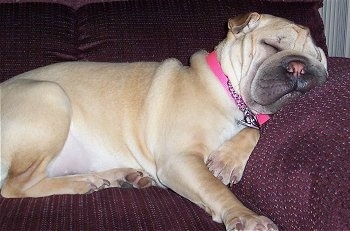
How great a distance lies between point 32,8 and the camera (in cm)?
274

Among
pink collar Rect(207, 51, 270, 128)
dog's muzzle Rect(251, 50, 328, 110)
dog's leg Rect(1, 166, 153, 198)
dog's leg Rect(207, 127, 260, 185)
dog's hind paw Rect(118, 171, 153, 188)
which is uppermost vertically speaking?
dog's muzzle Rect(251, 50, 328, 110)

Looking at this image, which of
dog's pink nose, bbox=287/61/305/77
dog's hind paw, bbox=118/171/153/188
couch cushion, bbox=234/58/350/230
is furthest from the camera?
dog's hind paw, bbox=118/171/153/188

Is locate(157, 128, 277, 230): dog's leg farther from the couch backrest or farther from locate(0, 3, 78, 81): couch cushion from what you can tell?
locate(0, 3, 78, 81): couch cushion

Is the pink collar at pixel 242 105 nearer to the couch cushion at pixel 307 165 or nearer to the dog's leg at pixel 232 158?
the dog's leg at pixel 232 158

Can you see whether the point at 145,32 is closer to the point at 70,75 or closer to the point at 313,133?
the point at 70,75

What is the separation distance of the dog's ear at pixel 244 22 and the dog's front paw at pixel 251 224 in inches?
31.1

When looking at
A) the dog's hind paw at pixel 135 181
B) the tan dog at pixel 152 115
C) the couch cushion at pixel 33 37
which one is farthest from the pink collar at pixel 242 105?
the couch cushion at pixel 33 37

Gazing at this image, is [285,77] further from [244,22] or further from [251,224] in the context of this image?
[251,224]

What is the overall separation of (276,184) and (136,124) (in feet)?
2.40

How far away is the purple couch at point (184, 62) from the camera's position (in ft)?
5.24

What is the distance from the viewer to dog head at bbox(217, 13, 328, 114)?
1998 millimetres

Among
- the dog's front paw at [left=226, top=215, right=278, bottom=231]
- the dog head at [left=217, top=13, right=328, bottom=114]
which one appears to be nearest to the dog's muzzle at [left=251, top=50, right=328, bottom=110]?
the dog head at [left=217, top=13, right=328, bottom=114]

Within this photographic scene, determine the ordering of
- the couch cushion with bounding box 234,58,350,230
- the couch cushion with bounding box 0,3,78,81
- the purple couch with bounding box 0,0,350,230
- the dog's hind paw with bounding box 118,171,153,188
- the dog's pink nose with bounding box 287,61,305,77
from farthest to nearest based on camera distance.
A: 1. the couch cushion with bounding box 0,3,78,81
2. the dog's hind paw with bounding box 118,171,153,188
3. the dog's pink nose with bounding box 287,61,305,77
4. the purple couch with bounding box 0,0,350,230
5. the couch cushion with bounding box 234,58,350,230

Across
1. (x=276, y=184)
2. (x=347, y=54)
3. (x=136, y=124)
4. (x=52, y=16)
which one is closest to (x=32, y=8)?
(x=52, y=16)
